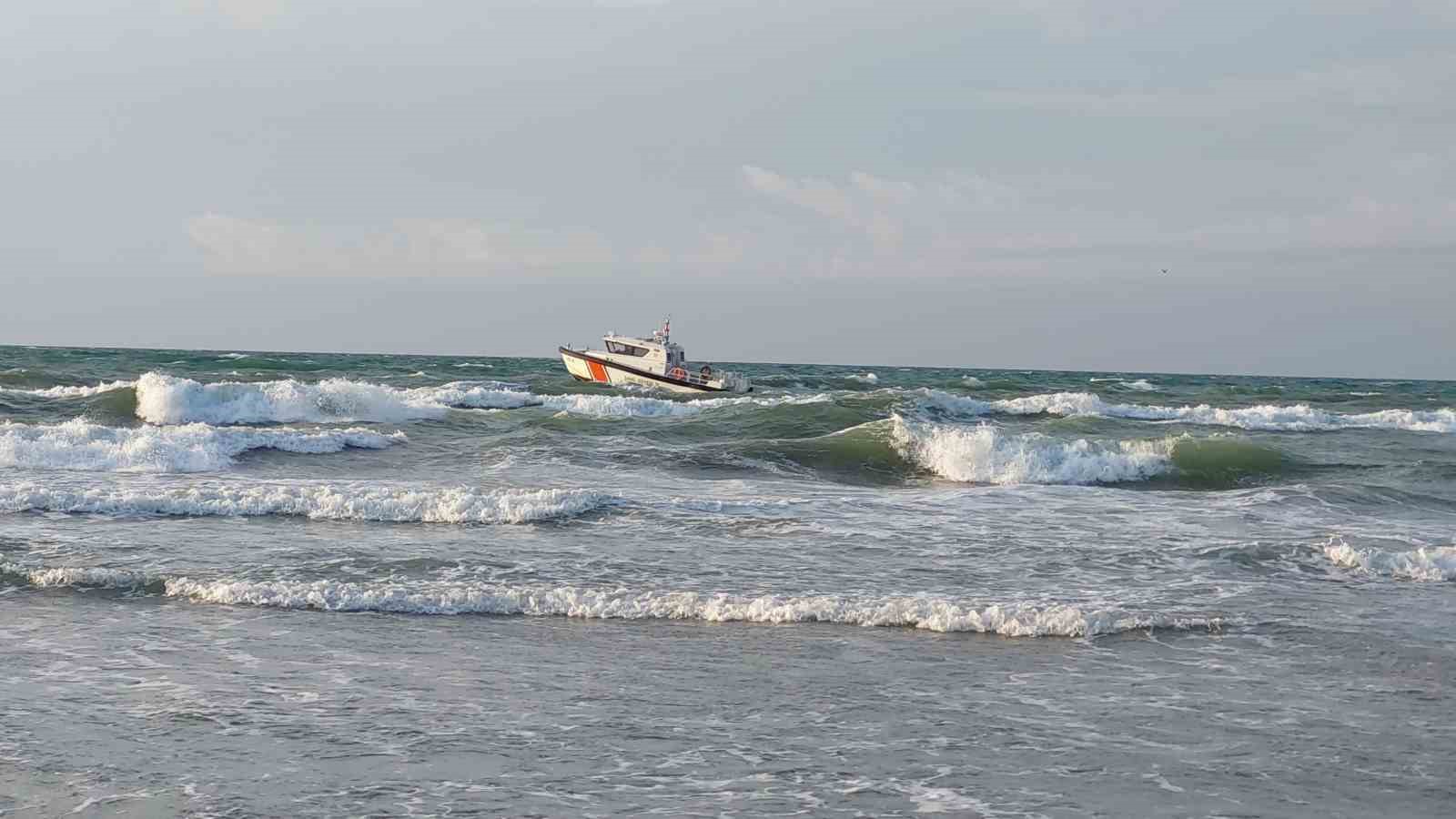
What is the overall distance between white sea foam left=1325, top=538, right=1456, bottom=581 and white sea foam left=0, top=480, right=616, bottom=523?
31.5ft

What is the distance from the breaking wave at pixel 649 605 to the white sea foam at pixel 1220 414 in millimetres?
28698

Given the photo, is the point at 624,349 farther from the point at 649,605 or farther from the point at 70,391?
the point at 649,605

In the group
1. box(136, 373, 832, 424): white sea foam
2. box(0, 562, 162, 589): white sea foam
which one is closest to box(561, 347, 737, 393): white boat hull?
box(136, 373, 832, 424): white sea foam

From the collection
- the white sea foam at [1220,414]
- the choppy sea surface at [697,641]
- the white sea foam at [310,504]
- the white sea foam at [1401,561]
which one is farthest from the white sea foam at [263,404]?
the white sea foam at [1401,561]

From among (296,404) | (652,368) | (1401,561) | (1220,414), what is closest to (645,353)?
(652,368)

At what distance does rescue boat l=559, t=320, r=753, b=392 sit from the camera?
4550 cm

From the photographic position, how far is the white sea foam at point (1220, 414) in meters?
39.2

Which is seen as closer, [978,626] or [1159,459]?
[978,626]

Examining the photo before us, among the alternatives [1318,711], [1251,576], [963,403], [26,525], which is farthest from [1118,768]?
[963,403]

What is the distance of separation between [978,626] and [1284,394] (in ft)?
170

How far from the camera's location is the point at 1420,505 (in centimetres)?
2072

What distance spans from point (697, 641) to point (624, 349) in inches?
1438

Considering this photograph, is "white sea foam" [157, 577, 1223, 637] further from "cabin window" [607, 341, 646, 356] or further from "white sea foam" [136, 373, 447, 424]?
"cabin window" [607, 341, 646, 356]

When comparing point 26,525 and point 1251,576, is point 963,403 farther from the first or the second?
point 26,525
